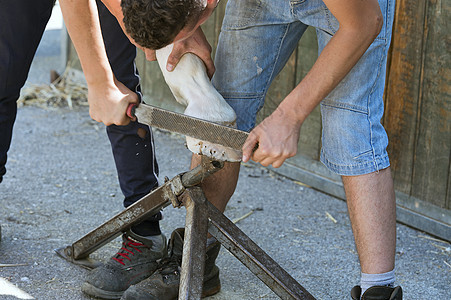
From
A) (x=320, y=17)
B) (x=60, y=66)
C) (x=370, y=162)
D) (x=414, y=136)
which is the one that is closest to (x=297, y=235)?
(x=414, y=136)

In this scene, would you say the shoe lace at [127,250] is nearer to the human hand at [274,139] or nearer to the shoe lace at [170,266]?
the shoe lace at [170,266]

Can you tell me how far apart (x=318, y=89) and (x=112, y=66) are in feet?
3.01

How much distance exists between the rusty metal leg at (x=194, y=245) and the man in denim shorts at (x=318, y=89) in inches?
10.2

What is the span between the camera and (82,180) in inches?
142

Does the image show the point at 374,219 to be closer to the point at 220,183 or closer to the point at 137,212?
the point at 220,183

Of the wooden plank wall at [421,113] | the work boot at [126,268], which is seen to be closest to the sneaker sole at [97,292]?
the work boot at [126,268]

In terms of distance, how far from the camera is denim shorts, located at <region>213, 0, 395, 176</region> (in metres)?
2.09

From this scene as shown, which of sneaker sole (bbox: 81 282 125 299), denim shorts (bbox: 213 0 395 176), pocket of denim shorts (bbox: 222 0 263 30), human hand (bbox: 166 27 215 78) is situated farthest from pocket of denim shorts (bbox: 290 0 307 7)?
sneaker sole (bbox: 81 282 125 299)

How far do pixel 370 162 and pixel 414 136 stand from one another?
3.71ft

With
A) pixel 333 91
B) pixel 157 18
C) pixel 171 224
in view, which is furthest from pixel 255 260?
pixel 171 224

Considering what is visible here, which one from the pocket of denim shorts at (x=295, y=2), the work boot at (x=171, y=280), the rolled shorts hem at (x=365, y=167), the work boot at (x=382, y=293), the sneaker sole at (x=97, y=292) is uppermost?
the pocket of denim shorts at (x=295, y=2)

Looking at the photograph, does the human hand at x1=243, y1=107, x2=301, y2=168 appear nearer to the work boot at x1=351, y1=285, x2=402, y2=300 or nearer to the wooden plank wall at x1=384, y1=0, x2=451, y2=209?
the work boot at x1=351, y1=285, x2=402, y2=300

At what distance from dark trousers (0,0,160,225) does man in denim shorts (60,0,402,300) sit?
0.97 feet

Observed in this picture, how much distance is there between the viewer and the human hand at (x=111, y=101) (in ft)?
6.99
